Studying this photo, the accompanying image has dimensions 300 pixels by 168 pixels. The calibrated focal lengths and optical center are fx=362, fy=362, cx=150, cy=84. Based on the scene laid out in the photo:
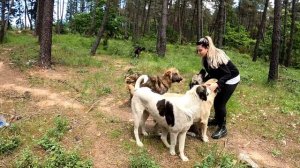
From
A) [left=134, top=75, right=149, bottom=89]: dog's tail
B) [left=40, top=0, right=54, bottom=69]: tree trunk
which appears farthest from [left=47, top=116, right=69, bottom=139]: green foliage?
[left=40, top=0, right=54, bottom=69]: tree trunk

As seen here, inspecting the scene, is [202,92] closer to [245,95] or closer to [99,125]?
[99,125]

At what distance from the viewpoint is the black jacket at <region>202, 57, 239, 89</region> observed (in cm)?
743

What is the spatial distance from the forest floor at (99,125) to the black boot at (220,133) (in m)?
0.13

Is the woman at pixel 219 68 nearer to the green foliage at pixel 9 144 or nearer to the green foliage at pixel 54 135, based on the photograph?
the green foliage at pixel 54 135

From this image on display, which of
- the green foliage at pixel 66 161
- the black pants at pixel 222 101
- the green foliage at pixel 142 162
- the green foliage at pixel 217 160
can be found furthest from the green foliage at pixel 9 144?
the black pants at pixel 222 101

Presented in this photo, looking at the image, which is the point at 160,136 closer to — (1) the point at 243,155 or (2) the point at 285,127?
(1) the point at 243,155

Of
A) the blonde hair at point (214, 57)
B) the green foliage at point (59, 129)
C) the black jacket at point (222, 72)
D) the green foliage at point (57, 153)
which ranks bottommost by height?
the green foliage at point (57, 153)

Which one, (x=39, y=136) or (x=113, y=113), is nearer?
(x=39, y=136)

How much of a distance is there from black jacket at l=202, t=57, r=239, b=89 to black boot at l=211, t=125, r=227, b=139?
1.35 meters

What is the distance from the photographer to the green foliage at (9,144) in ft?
23.9

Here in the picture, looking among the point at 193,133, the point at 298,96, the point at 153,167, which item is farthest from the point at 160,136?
the point at 298,96

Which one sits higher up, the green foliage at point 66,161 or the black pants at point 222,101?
the black pants at point 222,101

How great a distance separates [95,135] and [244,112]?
15.3 ft

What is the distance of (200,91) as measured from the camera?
269 inches
